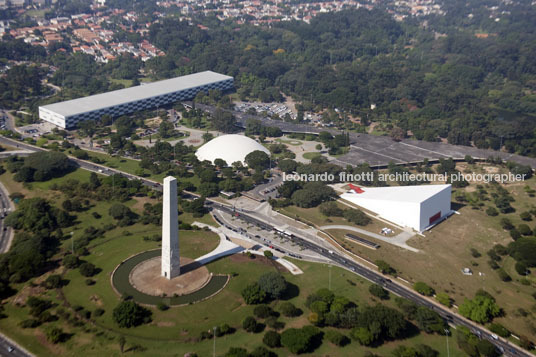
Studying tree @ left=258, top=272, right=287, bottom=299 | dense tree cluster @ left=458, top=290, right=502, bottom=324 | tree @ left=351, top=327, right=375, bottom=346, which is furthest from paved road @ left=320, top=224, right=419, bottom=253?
tree @ left=351, top=327, right=375, bottom=346

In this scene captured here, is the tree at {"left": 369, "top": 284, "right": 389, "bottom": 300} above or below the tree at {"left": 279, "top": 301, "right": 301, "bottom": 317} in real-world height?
below

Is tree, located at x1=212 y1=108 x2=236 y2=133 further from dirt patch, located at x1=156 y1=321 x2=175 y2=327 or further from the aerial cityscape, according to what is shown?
dirt patch, located at x1=156 y1=321 x2=175 y2=327

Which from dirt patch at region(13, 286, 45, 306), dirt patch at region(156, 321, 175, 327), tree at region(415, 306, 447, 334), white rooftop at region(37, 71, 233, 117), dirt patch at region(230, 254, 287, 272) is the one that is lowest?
tree at region(415, 306, 447, 334)

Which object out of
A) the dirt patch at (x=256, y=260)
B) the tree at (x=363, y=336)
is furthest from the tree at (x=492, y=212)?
the tree at (x=363, y=336)

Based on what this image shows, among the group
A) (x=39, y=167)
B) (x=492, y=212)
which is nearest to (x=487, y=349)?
(x=492, y=212)

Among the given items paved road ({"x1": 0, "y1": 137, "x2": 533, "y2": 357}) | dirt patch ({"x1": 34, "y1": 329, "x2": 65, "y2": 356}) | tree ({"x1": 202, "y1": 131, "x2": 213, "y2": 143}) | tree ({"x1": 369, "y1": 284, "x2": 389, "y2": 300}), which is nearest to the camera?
dirt patch ({"x1": 34, "y1": 329, "x2": 65, "y2": 356})

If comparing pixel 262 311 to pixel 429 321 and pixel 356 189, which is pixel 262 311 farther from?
pixel 356 189

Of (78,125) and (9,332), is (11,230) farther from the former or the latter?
(78,125)

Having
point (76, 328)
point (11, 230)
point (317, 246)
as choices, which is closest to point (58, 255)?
point (11, 230)
